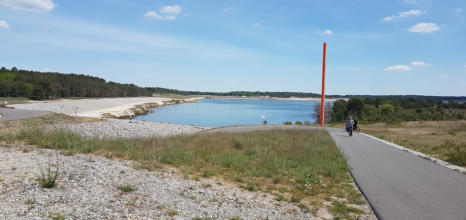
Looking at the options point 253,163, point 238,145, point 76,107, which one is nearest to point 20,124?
point 76,107

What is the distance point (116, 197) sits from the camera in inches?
227

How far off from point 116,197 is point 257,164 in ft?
17.3

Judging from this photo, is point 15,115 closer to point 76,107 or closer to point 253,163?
point 76,107

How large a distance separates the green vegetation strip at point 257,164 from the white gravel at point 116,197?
2.56 ft

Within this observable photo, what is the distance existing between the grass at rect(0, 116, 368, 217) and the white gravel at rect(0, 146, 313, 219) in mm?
552

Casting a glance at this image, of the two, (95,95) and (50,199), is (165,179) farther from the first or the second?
(95,95)

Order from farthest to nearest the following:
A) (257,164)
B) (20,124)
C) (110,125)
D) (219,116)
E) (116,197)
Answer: (219,116), (110,125), (20,124), (257,164), (116,197)

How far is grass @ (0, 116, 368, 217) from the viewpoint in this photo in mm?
7172

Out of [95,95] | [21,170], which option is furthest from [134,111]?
[21,170]

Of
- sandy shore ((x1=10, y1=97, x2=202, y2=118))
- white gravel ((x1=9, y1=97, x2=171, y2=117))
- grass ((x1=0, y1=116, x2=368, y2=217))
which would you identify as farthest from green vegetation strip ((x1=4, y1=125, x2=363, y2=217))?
sandy shore ((x1=10, y1=97, x2=202, y2=118))

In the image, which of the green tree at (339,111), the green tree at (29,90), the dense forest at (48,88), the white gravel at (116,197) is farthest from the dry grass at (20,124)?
the green tree at (339,111)

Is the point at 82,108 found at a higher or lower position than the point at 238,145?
lower

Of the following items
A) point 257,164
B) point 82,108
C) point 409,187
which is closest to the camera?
point 409,187

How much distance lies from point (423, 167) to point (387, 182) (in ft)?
9.77
